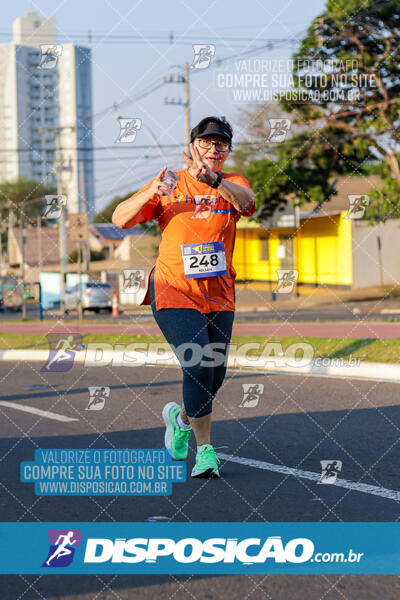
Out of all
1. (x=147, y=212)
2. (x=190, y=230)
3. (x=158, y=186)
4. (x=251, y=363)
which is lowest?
(x=251, y=363)

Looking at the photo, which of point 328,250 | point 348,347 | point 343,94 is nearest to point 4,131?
point 328,250

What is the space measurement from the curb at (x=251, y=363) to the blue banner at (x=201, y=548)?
6048mm

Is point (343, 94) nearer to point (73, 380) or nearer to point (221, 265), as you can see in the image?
point (73, 380)

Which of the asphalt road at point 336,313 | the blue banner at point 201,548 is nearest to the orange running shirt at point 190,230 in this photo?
the blue banner at point 201,548

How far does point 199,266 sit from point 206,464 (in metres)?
1.19

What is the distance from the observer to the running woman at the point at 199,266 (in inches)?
Result: 194

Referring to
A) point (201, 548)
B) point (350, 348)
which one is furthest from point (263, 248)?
point (201, 548)

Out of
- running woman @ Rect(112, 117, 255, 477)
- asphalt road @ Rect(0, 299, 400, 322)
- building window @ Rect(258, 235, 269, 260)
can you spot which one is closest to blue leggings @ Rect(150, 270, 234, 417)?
running woman @ Rect(112, 117, 255, 477)

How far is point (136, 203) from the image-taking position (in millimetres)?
4789

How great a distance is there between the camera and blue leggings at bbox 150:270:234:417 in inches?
196

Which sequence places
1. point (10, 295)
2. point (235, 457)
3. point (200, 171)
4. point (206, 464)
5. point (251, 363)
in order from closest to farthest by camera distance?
point (200, 171) < point (206, 464) < point (235, 457) < point (251, 363) < point (10, 295)

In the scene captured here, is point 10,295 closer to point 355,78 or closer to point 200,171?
point 355,78

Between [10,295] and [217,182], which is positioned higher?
[217,182]

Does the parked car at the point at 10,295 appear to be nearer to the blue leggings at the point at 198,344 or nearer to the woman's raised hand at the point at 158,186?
the blue leggings at the point at 198,344
